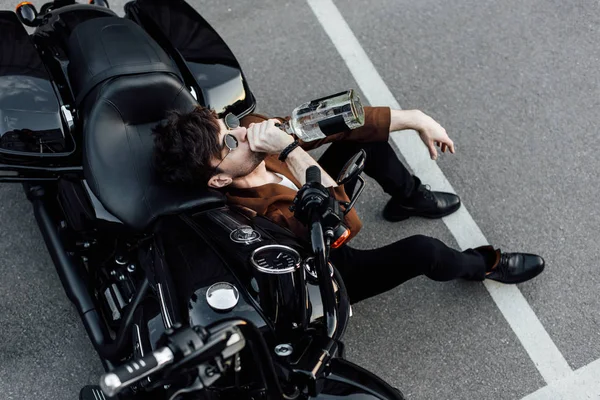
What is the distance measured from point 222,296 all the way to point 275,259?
0.20m

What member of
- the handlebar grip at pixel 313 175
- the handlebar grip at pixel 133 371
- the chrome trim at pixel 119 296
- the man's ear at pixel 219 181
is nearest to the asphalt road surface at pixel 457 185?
the chrome trim at pixel 119 296

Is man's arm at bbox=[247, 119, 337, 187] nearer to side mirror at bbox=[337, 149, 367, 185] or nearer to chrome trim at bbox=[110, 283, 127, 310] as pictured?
side mirror at bbox=[337, 149, 367, 185]

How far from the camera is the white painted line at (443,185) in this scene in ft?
10.1

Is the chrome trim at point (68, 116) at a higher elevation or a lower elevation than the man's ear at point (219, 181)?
higher

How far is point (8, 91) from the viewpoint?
8.52 feet

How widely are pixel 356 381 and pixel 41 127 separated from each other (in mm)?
1558

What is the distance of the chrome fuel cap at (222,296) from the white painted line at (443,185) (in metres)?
1.65

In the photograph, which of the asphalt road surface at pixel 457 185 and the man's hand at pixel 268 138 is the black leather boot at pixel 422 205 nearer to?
the asphalt road surface at pixel 457 185

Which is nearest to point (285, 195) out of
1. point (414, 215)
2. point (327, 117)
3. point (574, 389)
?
point (327, 117)

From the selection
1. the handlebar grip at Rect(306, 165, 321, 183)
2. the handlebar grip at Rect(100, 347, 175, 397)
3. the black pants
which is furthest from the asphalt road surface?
the handlebar grip at Rect(100, 347, 175, 397)

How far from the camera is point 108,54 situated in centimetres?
261

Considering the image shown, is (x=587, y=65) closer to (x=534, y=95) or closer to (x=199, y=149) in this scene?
(x=534, y=95)

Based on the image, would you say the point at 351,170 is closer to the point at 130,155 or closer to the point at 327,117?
the point at 327,117

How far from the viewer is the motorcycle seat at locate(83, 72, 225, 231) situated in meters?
2.40
